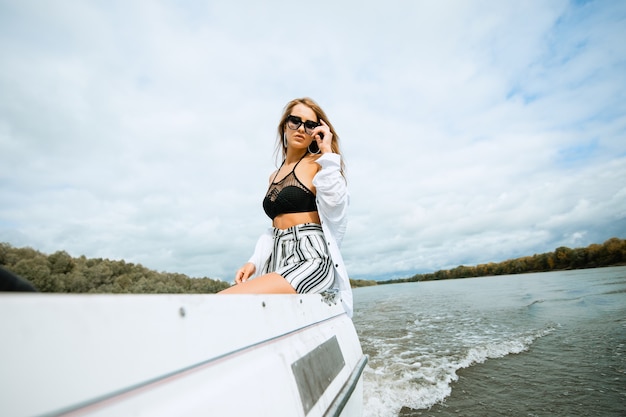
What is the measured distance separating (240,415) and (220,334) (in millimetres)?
202

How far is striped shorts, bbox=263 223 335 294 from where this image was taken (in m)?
2.09

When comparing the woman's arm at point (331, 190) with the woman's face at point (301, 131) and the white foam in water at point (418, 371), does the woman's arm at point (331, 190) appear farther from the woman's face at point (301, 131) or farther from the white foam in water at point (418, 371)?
the white foam in water at point (418, 371)

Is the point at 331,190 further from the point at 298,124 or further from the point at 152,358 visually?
the point at 152,358

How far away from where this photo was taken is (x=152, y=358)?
0.63m

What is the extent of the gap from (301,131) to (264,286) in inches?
69.6

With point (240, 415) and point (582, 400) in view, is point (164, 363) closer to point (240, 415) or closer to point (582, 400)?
point (240, 415)

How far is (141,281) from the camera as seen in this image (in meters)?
12.6

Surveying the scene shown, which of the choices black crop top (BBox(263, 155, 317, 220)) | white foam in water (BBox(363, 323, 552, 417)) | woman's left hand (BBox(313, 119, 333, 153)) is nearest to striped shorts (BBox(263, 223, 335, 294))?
black crop top (BBox(263, 155, 317, 220))

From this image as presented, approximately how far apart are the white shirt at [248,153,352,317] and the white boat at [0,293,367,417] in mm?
1151

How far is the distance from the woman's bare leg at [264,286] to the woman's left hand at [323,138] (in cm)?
127

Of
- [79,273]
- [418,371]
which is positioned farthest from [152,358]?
[79,273]

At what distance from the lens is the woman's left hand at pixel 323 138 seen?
2.75 meters

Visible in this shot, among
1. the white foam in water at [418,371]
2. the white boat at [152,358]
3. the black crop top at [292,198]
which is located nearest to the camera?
the white boat at [152,358]

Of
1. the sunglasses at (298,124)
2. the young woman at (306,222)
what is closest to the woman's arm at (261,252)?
the young woman at (306,222)
